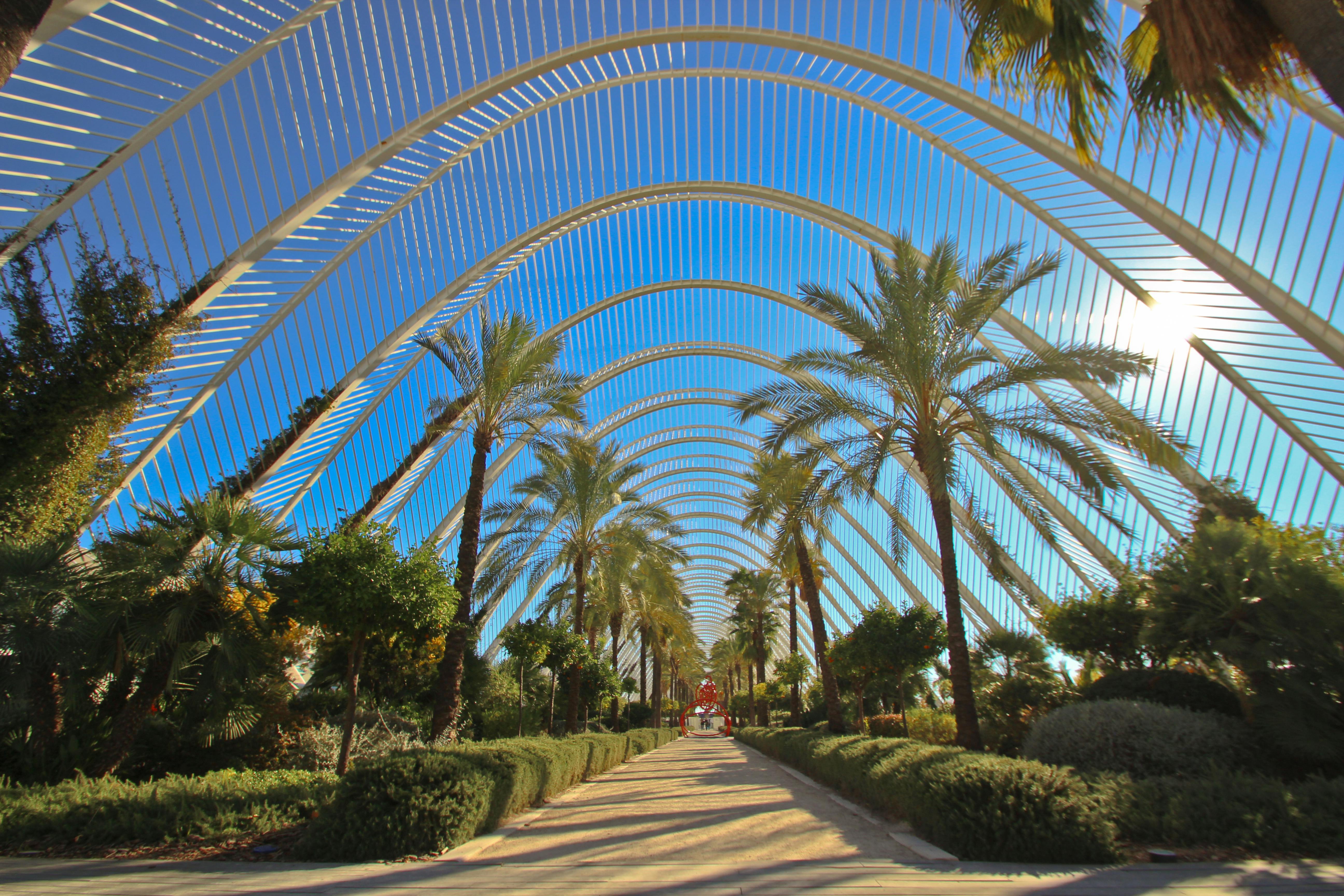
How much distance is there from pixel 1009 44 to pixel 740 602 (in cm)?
4202

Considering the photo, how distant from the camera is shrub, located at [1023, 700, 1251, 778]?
896cm

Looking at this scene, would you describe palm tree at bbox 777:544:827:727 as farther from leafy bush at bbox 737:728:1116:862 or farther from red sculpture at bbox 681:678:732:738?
red sculpture at bbox 681:678:732:738

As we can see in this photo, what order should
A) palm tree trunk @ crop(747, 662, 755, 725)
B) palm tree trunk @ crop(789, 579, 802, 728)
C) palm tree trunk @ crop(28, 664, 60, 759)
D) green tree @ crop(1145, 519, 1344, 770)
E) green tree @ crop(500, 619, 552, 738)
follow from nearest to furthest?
green tree @ crop(1145, 519, 1344, 770) < palm tree trunk @ crop(28, 664, 60, 759) < green tree @ crop(500, 619, 552, 738) < palm tree trunk @ crop(789, 579, 802, 728) < palm tree trunk @ crop(747, 662, 755, 725)

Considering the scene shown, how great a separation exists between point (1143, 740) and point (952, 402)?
842cm

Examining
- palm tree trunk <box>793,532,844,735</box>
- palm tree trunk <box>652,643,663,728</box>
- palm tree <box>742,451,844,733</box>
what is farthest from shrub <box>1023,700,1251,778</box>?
palm tree trunk <box>652,643,663,728</box>

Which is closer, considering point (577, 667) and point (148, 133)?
point (148, 133)

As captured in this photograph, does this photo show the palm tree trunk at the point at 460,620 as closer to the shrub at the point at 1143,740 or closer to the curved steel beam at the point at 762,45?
the curved steel beam at the point at 762,45

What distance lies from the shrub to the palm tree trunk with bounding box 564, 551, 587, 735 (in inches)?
486

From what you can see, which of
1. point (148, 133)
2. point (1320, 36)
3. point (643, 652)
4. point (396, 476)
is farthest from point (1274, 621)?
point (643, 652)

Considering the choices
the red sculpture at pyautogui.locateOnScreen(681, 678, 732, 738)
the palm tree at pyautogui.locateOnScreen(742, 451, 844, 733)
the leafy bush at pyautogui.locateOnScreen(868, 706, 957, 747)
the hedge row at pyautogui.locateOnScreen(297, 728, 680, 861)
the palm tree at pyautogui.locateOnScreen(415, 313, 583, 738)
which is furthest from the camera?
the red sculpture at pyautogui.locateOnScreen(681, 678, 732, 738)

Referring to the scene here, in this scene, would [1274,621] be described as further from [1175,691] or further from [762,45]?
[762,45]

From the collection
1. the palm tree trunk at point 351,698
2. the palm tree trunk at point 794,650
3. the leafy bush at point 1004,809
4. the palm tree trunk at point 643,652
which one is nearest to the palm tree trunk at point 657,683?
the palm tree trunk at point 643,652

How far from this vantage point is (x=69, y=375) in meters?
14.8

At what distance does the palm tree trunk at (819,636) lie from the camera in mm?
19891
